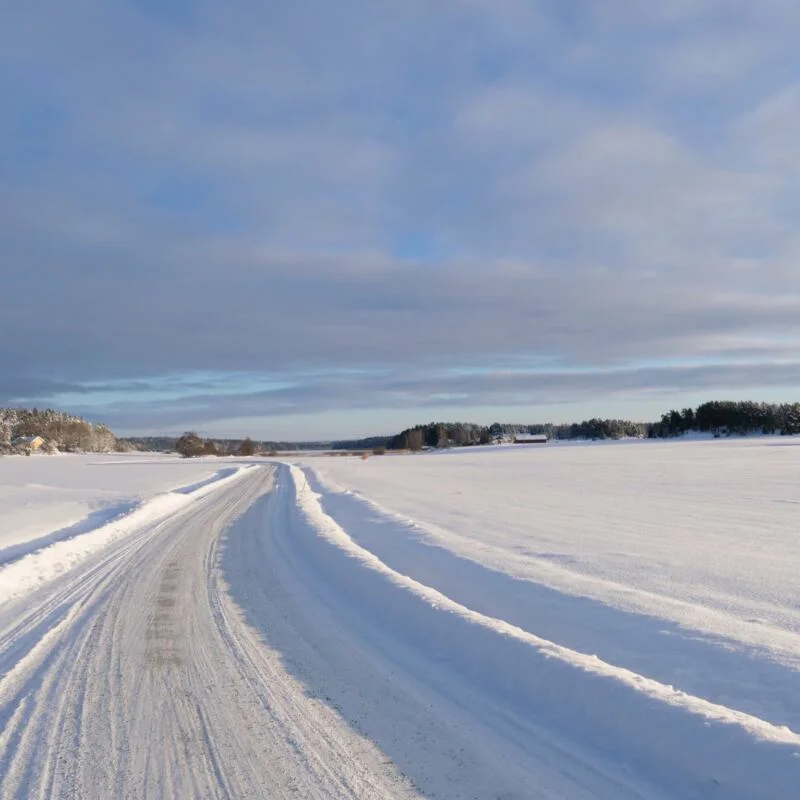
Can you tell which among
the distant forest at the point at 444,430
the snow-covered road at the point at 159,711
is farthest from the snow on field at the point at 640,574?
the distant forest at the point at 444,430

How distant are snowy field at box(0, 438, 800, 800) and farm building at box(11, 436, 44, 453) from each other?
4725 inches

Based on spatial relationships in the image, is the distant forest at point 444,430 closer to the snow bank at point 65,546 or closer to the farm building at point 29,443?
the farm building at point 29,443

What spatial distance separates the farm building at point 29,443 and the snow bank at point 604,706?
12488 cm

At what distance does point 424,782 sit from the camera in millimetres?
4137

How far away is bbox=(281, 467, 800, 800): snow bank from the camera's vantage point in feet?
13.1

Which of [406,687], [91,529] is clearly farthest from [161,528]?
[406,687]

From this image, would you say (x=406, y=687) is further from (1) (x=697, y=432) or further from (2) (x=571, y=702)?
(1) (x=697, y=432)

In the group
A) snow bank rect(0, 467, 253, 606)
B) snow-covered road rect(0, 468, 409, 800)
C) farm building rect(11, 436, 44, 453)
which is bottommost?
snow-covered road rect(0, 468, 409, 800)

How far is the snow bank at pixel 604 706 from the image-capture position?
4.00 meters

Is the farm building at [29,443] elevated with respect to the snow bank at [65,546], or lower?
elevated

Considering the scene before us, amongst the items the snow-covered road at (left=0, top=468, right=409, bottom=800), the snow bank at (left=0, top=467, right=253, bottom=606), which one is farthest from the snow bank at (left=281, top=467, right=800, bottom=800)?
the snow bank at (left=0, top=467, right=253, bottom=606)

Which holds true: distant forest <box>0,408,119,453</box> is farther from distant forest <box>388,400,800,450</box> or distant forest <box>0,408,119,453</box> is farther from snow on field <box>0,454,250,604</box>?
snow on field <box>0,454,250,604</box>

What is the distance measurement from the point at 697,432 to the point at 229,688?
438 ft

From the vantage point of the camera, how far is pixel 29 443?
127062 millimetres
